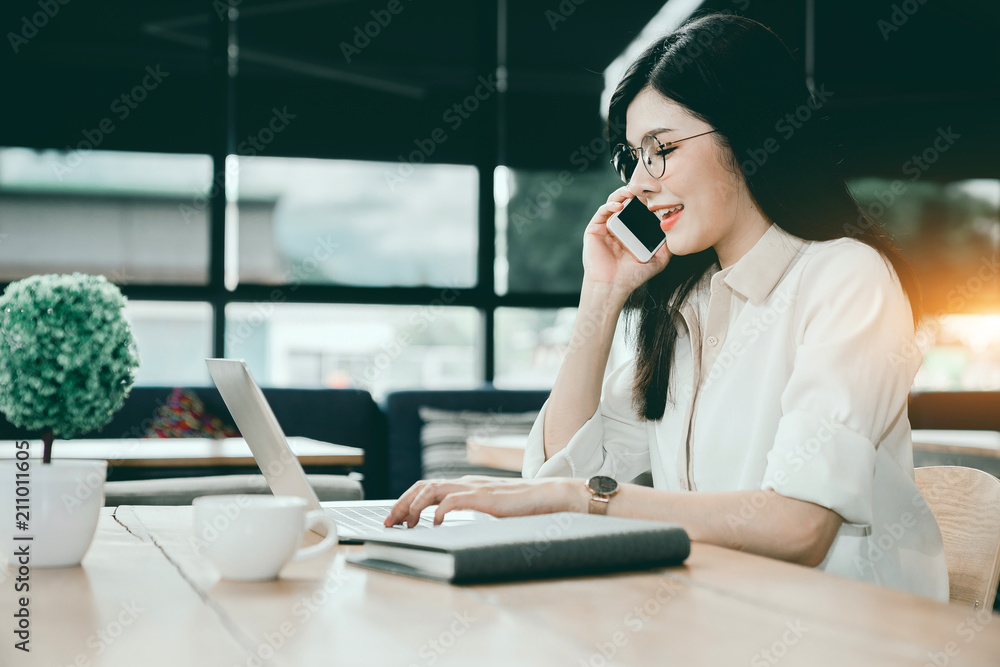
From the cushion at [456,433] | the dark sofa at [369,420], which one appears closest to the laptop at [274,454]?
the cushion at [456,433]

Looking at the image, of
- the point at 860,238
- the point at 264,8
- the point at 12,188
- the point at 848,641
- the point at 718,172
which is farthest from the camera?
the point at 264,8

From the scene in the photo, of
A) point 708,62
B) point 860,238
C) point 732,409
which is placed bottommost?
point 732,409

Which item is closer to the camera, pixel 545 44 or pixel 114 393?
pixel 114 393

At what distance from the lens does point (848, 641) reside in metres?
0.58

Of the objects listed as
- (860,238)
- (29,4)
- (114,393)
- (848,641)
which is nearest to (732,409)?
(860,238)

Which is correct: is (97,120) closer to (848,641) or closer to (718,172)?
(718,172)

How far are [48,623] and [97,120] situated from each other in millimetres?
4313

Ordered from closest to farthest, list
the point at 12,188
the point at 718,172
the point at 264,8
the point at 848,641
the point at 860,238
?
the point at 848,641, the point at 860,238, the point at 718,172, the point at 12,188, the point at 264,8

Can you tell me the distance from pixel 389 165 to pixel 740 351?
3.70m

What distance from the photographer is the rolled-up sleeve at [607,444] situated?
1417 mm
